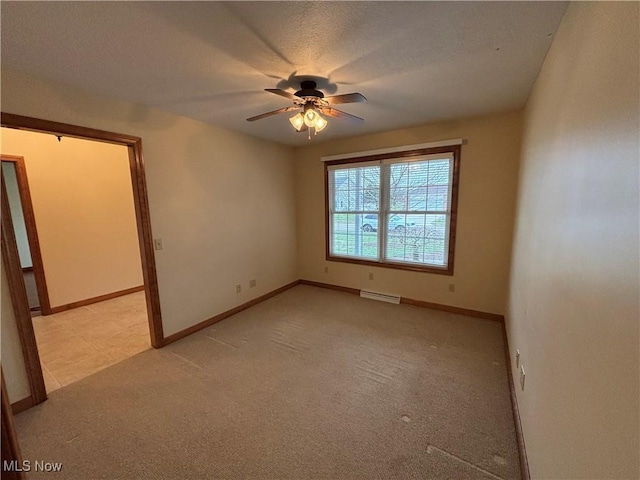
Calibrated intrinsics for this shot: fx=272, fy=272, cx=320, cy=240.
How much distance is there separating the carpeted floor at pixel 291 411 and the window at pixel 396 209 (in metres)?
1.17

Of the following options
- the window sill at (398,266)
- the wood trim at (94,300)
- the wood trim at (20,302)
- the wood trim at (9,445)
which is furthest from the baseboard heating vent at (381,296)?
the wood trim at (94,300)

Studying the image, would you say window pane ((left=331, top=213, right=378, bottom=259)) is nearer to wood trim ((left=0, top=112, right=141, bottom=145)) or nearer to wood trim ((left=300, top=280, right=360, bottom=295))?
wood trim ((left=300, top=280, right=360, bottom=295))

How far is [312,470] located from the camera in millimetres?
1520

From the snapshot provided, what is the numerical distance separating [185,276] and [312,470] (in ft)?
7.62

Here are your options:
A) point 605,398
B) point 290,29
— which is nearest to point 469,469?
point 605,398

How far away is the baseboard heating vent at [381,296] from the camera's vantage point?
155 inches

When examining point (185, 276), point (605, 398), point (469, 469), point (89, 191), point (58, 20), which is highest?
point (58, 20)

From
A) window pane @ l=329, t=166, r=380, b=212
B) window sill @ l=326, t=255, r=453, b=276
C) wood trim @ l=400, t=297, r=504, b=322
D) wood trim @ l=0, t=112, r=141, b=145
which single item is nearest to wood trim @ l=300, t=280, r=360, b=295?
window sill @ l=326, t=255, r=453, b=276

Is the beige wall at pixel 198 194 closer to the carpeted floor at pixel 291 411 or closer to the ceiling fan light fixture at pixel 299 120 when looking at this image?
the carpeted floor at pixel 291 411

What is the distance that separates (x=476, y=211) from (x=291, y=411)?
294 cm

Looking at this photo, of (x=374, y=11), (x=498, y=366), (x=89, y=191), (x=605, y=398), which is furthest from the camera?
(x=89, y=191)

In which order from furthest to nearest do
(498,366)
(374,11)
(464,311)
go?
1. (464,311)
2. (498,366)
3. (374,11)

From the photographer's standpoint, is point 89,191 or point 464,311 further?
point 89,191

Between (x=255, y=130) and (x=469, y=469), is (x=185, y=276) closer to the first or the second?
(x=255, y=130)
